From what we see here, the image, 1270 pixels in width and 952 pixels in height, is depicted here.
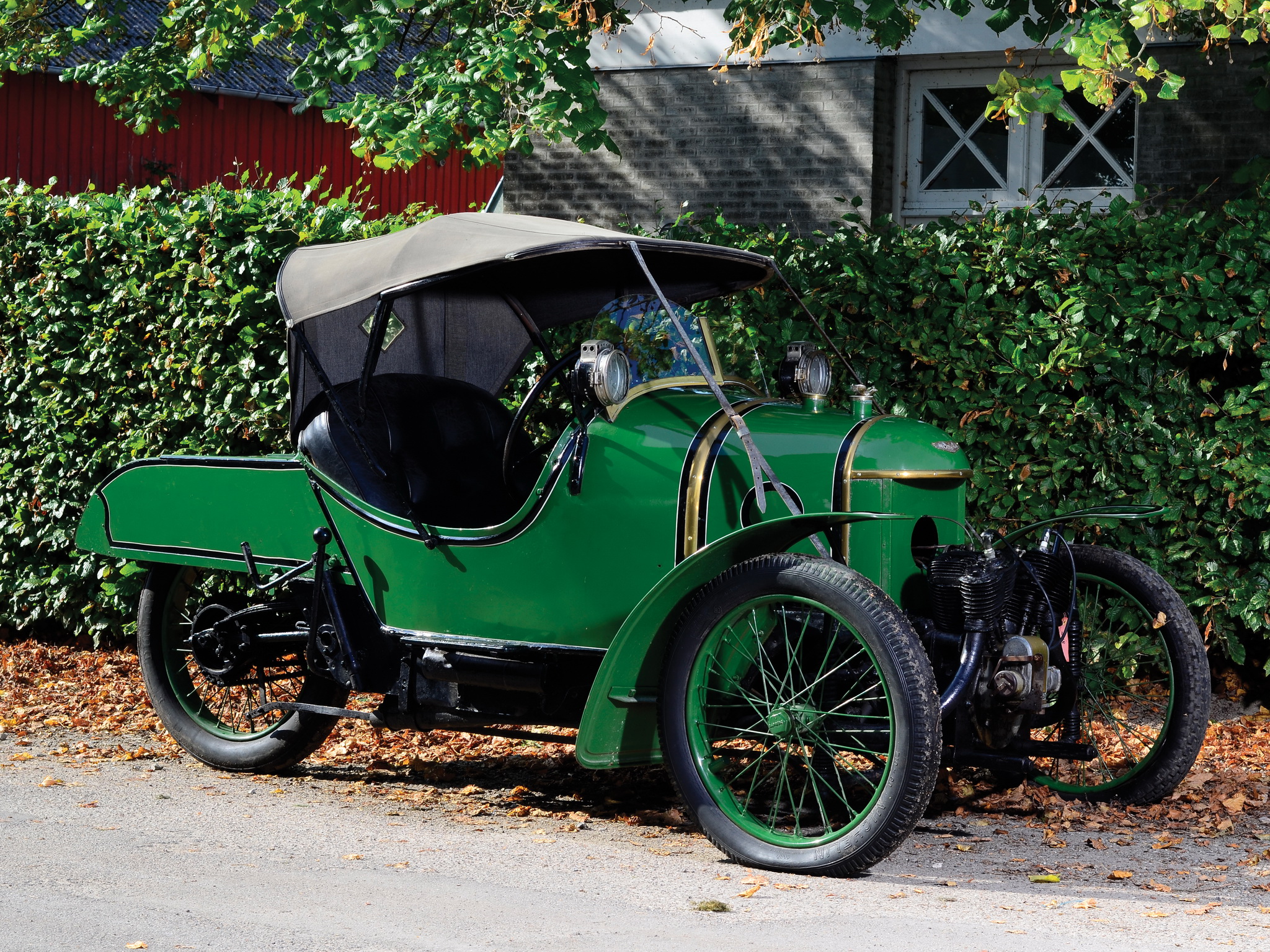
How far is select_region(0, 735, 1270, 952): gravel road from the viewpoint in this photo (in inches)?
149

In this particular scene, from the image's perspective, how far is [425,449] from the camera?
573 cm

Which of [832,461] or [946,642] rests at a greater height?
[832,461]

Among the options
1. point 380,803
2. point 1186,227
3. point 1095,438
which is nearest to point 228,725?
point 380,803

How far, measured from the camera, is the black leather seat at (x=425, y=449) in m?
5.36

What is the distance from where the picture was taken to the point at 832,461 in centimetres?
468

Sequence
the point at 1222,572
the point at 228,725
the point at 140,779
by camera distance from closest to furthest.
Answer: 1. the point at 140,779
2. the point at 228,725
3. the point at 1222,572

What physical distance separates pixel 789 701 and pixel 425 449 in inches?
74.8

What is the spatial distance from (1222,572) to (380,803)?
362 cm

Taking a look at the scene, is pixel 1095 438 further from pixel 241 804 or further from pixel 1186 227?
pixel 241 804

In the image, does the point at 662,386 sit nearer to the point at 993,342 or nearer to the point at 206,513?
the point at 206,513

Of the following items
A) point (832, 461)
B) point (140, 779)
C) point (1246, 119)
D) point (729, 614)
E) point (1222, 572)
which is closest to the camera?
point (729, 614)

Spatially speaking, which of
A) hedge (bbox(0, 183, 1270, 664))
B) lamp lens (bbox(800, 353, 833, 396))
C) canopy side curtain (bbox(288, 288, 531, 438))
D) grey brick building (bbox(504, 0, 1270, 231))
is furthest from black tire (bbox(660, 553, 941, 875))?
grey brick building (bbox(504, 0, 1270, 231))

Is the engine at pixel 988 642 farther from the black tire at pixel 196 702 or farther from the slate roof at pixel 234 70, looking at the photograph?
the slate roof at pixel 234 70

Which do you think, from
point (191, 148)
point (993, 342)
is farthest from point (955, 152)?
point (191, 148)
